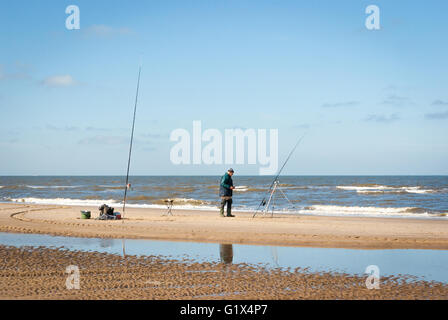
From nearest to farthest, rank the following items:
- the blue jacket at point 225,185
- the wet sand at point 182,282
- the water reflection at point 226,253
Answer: the wet sand at point 182,282
the water reflection at point 226,253
the blue jacket at point 225,185

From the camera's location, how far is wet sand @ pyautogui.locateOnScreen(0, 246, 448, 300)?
21.4 feet

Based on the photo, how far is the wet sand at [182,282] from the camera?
653cm

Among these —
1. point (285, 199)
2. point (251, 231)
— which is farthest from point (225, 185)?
point (285, 199)

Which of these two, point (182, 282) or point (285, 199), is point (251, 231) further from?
A: point (285, 199)

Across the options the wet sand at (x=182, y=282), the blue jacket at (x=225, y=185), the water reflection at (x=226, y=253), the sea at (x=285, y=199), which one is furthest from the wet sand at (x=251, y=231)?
the wet sand at (x=182, y=282)

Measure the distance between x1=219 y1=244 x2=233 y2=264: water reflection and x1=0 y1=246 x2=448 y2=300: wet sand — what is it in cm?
49

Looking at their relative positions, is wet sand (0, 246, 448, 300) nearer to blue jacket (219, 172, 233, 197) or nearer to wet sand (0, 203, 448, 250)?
wet sand (0, 203, 448, 250)

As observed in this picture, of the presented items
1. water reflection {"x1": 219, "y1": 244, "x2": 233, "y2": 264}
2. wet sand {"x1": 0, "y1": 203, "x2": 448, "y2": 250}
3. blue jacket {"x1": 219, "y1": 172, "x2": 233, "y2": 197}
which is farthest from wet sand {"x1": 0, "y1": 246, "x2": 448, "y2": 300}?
blue jacket {"x1": 219, "y1": 172, "x2": 233, "y2": 197}

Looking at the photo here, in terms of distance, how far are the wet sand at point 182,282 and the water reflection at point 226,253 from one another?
1.61 feet

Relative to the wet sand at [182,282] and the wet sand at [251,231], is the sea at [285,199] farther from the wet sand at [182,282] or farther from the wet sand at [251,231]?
the wet sand at [182,282]
